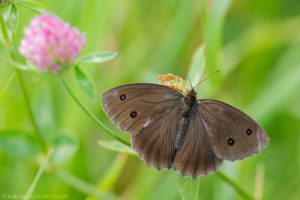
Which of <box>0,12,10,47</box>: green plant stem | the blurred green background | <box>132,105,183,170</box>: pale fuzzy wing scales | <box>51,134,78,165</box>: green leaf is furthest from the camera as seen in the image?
the blurred green background

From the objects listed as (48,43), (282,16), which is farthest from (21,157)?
(282,16)

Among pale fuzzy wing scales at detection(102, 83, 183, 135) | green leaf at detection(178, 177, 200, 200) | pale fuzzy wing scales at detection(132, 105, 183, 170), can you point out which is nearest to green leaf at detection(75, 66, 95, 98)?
pale fuzzy wing scales at detection(102, 83, 183, 135)

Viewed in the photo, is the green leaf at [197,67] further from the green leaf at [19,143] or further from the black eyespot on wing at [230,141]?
the green leaf at [19,143]

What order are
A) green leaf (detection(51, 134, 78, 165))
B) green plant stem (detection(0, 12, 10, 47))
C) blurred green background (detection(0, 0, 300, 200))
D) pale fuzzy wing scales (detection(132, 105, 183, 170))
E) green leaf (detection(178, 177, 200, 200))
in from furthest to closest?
blurred green background (detection(0, 0, 300, 200)) < green leaf (detection(51, 134, 78, 165)) < green plant stem (detection(0, 12, 10, 47)) < pale fuzzy wing scales (detection(132, 105, 183, 170)) < green leaf (detection(178, 177, 200, 200))

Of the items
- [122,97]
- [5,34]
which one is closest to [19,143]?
[5,34]

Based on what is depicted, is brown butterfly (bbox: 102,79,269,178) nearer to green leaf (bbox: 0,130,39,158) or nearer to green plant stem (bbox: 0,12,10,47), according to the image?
green plant stem (bbox: 0,12,10,47)

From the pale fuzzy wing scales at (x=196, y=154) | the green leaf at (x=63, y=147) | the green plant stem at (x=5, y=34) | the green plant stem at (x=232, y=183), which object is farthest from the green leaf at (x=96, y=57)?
the green plant stem at (x=232, y=183)

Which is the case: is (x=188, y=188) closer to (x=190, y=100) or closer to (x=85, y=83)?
(x=190, y=100)
